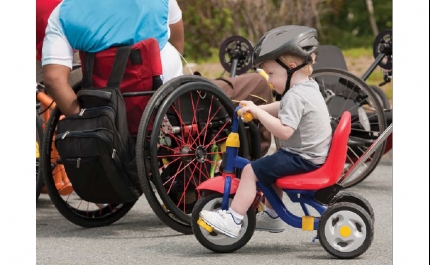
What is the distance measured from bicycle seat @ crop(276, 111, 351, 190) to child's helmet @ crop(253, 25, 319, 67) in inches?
15.9

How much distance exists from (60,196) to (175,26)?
1.23 meters

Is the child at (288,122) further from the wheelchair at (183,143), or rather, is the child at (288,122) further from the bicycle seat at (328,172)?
the wheelchair at (183,143)

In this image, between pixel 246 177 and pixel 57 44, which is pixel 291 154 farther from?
pixel 57 44

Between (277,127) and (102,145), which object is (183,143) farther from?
(277,127)

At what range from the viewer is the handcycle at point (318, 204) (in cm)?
477

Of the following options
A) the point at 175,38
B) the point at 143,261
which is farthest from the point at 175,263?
the point at 175,38

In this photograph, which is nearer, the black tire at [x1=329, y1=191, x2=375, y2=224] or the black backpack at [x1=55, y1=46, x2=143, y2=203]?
the black tire at [x1=329, y1=191, x2=375, y2=224]

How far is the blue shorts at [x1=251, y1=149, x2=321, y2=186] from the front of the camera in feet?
15.9

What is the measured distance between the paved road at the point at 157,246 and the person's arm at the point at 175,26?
3.47 feet

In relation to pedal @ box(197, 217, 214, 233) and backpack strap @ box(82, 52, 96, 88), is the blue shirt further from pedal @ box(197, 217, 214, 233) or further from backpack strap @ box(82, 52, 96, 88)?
pedal @ box(197, 217, 214, 233)

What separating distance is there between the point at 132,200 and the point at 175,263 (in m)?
0.84

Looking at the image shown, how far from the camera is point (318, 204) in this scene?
495 centimetres

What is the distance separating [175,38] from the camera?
6.22m

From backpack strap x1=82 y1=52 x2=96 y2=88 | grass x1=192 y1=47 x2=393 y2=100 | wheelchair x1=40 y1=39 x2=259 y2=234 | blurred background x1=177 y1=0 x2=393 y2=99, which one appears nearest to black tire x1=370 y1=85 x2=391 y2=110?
wheelchair x1=40 y1=39 x2=259 y2=234
